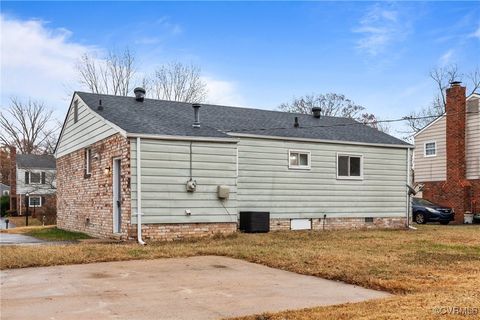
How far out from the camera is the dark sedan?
2196cm

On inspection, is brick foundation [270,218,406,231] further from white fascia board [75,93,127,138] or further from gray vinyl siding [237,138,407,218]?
white fascia board [75,93,127,138]

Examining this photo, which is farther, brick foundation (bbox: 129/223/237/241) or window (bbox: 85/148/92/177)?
window (bbox: 85/148/92/177)

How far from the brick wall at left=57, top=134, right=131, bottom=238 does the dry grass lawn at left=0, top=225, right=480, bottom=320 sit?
1934 millimetres

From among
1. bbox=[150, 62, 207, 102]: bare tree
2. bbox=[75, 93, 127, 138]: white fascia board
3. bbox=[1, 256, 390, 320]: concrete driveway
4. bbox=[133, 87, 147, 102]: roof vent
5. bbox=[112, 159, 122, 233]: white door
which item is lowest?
bbox=[1, 256, 390, 320]: concrete driveway

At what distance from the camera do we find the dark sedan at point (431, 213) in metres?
22.0

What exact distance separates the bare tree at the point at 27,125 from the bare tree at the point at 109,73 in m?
11.0

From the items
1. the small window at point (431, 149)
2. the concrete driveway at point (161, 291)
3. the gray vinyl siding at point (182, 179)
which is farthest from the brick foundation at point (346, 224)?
the small window at point (431, 149)

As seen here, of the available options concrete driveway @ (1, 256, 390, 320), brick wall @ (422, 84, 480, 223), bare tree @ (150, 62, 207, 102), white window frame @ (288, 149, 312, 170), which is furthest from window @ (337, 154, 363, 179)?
bare tree @ (150, 62, 207, 102)

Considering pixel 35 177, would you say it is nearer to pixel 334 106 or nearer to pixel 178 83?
pixel 178 83

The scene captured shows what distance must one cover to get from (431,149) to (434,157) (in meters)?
0.58

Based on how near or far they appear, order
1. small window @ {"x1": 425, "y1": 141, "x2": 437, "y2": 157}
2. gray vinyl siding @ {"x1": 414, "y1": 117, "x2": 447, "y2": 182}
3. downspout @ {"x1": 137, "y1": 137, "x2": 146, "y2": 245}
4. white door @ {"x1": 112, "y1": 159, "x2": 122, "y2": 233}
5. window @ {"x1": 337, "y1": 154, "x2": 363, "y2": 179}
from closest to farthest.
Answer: downspout @ {"x1": 137, "y1": 137, "x2": 146, "y2": 245}
white door @ {"x1": 112, "y1": 159, "x2": 122, "y2": 233}
window @ {"x1": 337, "y1": 154, "x2": 363, "y2": 179}
gray vinyl siding @ {"x1": 414, "y1": 117, "x2": 447, "y2": 182}
small window @ {"x1": 425, "y1": 141, "x2": 437, "y2": 157}

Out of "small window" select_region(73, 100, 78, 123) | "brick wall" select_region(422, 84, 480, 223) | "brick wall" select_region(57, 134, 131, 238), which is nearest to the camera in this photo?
"brick wall" select_region(57, 134, 131, 238)

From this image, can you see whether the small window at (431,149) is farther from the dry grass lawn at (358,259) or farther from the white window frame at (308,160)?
the dry grass lawn at (358,259)

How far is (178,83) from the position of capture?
1431 inches
